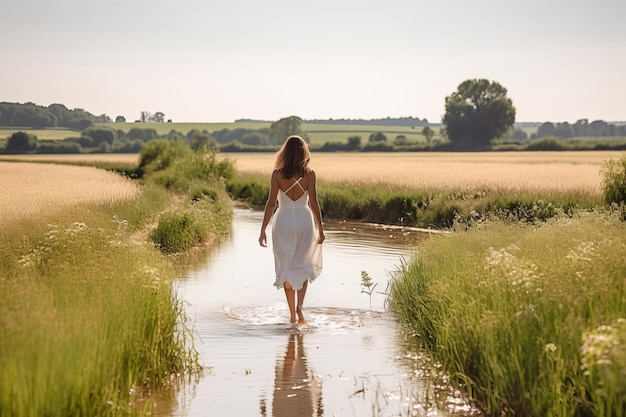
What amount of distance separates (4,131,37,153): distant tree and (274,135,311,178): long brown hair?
346 ft

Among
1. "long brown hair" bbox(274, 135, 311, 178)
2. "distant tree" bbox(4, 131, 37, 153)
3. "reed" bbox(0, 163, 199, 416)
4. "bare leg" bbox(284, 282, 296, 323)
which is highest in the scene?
"long brown hair" bbox(274, 135, 311, 178)

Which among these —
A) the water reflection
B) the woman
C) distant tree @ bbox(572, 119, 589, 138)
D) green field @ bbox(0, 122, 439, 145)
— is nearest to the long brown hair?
the woman

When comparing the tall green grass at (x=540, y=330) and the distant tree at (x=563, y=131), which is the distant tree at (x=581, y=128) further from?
the tall green grass at (x=540, y=330)

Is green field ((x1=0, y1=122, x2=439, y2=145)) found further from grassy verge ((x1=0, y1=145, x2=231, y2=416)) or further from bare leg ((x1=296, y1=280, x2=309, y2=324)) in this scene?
grassy verge ((x1=0, y1=145, x2=231, y2=416))

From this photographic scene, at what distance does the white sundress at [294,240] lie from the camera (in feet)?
39.8

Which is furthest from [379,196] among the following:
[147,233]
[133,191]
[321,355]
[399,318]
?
[321,355]

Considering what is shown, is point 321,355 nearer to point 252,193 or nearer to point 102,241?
point 102,241

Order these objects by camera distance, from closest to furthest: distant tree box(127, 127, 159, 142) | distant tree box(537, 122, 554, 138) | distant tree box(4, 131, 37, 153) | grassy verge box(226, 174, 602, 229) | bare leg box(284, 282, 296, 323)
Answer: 1. bare leg box(284, 282, 296, 323)
2. grassy verge box(226, 174, 602, 229)
3. distant tree box(4, 131, 37, 153)
4. distant tree box(127, 127, 159, 142)
5. distant tree box(537, 122, 554, 138)

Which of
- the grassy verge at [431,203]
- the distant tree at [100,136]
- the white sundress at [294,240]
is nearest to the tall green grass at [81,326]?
the white sundress at [294,240]

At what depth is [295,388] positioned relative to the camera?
30.0 feet

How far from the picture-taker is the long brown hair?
11883 mm

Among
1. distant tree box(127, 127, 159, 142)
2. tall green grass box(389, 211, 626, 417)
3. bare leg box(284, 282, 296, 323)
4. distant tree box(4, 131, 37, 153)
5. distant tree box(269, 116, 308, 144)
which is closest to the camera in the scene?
tall green grass box(389, 211, 626, 417)

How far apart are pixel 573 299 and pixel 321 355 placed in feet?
11.8

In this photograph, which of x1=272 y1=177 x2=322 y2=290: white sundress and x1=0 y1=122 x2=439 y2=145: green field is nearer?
x1=272 y1=177 x2=322 y2=290: white sundress
